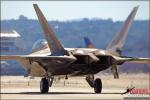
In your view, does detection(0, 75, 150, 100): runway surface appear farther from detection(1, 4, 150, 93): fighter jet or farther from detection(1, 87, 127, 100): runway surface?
detection(1, 4, 150, 93): fighter jet

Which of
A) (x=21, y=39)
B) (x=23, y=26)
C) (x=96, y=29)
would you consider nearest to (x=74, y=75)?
(x=23, y=26)

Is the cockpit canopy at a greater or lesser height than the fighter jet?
greater

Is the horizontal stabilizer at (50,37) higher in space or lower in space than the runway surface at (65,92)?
higher

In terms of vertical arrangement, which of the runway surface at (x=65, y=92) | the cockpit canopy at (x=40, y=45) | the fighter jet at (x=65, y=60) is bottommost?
the runway surface at (x=65, y=92)

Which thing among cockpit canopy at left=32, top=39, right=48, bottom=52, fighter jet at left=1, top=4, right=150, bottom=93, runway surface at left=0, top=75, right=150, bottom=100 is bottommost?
runway surface at left=0, top=75, right=150, bottom=100

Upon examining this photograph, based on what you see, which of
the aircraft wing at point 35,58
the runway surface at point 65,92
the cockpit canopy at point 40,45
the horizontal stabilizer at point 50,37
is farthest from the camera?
the cockpit canopy at point 40,45

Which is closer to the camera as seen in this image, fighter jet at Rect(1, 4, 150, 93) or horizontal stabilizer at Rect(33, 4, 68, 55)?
fighter jet at Rect(1, 4, 150, 93)

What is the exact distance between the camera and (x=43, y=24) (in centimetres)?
3762

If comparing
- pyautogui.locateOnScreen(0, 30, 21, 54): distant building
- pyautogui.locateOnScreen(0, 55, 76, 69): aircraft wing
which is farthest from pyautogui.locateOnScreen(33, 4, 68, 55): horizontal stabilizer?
pyautogui.locateOnScreen(0, 30, 21, 54): distant building

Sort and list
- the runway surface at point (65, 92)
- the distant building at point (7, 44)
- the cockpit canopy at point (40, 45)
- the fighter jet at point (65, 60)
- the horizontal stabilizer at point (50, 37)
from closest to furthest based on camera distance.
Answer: the runway surface at point (65, 92)
the fighter jet at point (65, 60)
the horizontal stabilizer at point (50, 37)
the cockpit canopy at point (40, 45)
the distant building at point (7, 44)

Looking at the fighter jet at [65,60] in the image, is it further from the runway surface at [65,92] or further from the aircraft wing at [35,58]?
the runway surface at [65,92]

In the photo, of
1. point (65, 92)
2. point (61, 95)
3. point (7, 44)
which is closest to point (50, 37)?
point (65, 92)

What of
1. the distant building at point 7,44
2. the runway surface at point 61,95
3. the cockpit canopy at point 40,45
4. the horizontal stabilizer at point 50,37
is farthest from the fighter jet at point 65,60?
the distant building at point 7,44

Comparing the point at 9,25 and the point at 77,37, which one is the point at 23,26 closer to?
the point at 9,25
